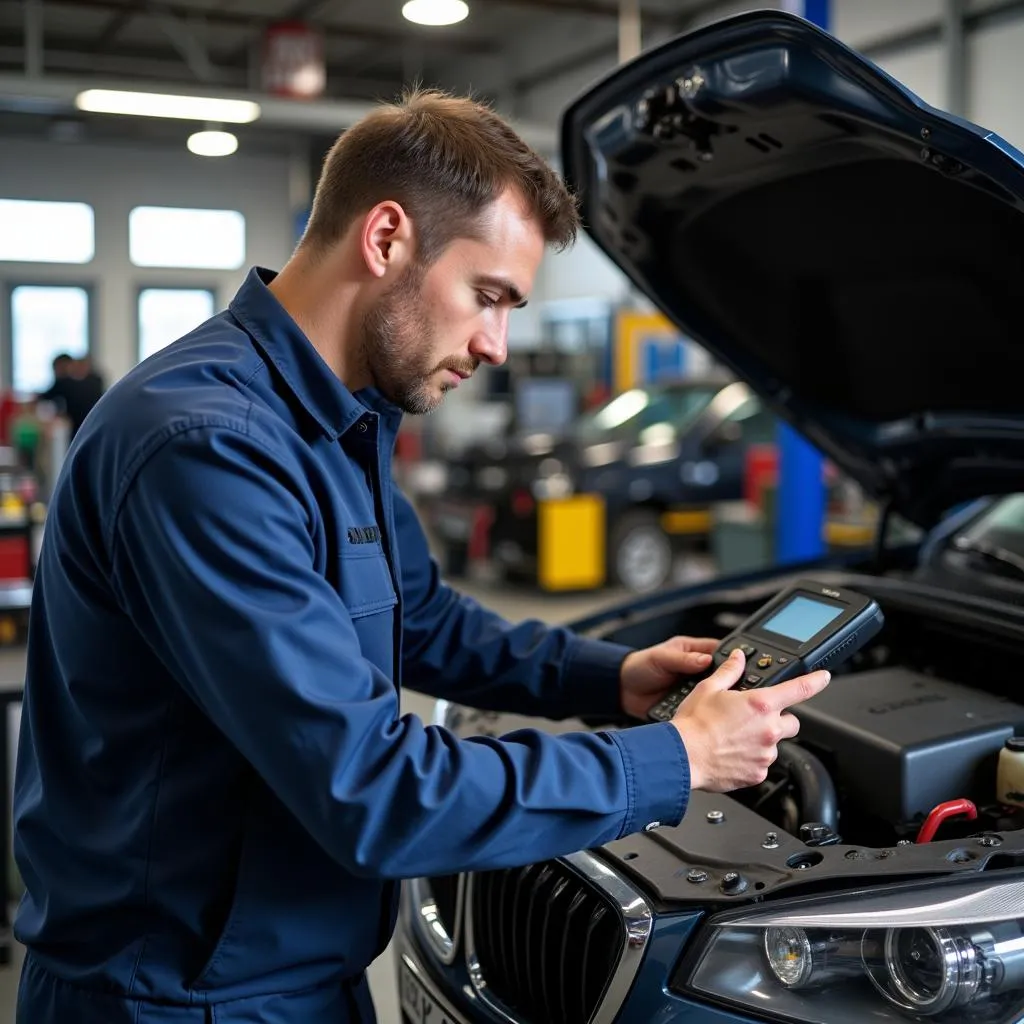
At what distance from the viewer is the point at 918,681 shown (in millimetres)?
1934

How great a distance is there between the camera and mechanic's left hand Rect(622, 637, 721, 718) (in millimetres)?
1789

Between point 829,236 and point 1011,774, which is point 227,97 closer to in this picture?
point 829,236

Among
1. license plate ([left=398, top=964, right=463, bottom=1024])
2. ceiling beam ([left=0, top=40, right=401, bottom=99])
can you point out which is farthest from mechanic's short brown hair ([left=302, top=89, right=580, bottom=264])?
ceiling beam ([left=0, top=40, right=401, bottom=99])

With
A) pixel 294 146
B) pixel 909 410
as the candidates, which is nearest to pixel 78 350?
pixel 294 146

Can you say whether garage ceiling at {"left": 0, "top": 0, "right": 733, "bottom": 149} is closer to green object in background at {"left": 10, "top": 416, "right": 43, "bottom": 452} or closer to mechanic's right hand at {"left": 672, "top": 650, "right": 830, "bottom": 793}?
green object in background at {"left": 10, "top": 416, "right": 43, "bottom": 452}

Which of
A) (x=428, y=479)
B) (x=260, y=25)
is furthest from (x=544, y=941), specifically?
(x=260, y=25)

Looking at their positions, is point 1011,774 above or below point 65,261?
below

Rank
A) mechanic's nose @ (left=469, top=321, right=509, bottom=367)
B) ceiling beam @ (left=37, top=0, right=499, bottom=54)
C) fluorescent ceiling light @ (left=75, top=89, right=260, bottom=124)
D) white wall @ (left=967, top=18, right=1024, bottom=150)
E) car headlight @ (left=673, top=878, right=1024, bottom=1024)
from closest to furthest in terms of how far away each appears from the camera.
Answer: car headlight @ (left=673, top=878, right=1024, bottom=1024), mechanic's nose @ (left=469, top=321, right=509, bottom=367), white wall @ (left=967, top=18, right=1024, bottom=150), fluorescent ceiling light @ (left=75, top=89, right=260, bottom=124), ceiling beam @ (left=37, top=0, right=499, bottom=54)

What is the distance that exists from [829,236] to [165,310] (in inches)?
595

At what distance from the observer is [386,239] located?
4.43 feet

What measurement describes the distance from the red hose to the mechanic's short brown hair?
34.5 inches

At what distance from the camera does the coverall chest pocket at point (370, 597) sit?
134 centimetres

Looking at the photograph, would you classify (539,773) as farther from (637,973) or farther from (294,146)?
(294,146)

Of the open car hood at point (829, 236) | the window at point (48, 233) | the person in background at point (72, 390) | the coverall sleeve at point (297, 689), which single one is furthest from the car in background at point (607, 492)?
the window at point (48, 233)
